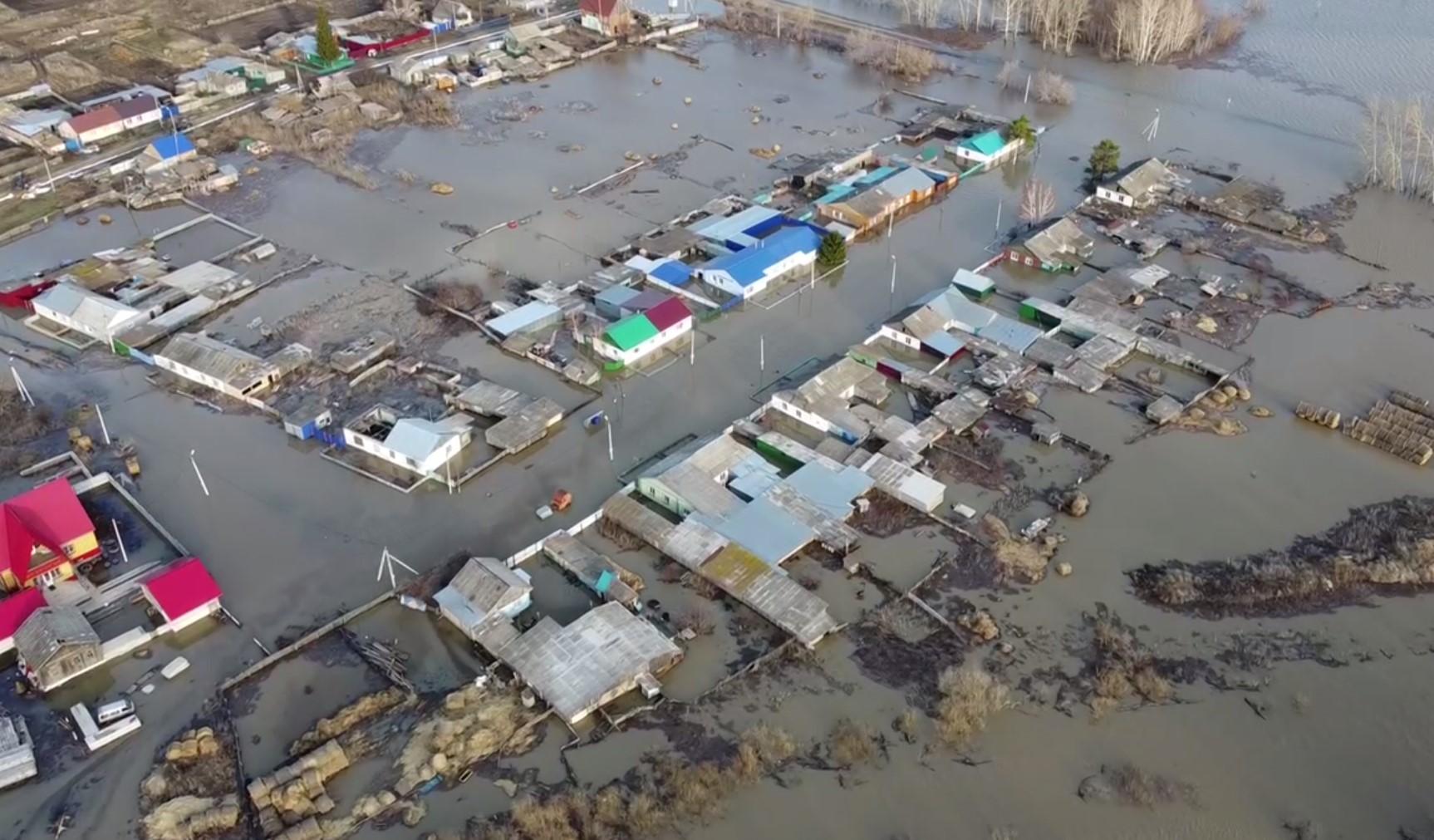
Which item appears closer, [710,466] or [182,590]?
[182,590]

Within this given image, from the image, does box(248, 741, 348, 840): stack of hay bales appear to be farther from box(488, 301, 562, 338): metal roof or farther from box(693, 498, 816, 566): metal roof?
box(488, 301, 562, 338): metal roof

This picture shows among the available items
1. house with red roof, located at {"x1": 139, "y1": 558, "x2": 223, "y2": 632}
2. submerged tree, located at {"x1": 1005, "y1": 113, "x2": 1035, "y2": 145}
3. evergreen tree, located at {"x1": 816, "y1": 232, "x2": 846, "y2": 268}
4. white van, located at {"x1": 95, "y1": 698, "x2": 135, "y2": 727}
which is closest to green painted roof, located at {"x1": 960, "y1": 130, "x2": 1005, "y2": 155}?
submerged tree, located at {"x1": 1005, "y1": 113, "x2": 1035, "y2": 145}

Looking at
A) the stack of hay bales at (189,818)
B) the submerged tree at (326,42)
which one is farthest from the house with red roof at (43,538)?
the submerged tree at (326,42)

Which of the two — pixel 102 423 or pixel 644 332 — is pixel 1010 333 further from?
pixel 102 423

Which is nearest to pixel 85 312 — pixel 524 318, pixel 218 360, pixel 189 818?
pixel 218 360

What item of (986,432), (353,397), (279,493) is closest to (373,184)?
(353,397)

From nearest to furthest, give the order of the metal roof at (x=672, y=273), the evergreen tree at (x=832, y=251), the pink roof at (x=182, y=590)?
the pink roof at (x=182, y=590) → the metal roof at (x=672, y=273) → the evergreen tree at (x=832, y=251)

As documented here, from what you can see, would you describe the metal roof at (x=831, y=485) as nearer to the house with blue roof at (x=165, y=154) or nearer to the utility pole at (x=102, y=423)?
the utility pole at (x=102, y=423)
